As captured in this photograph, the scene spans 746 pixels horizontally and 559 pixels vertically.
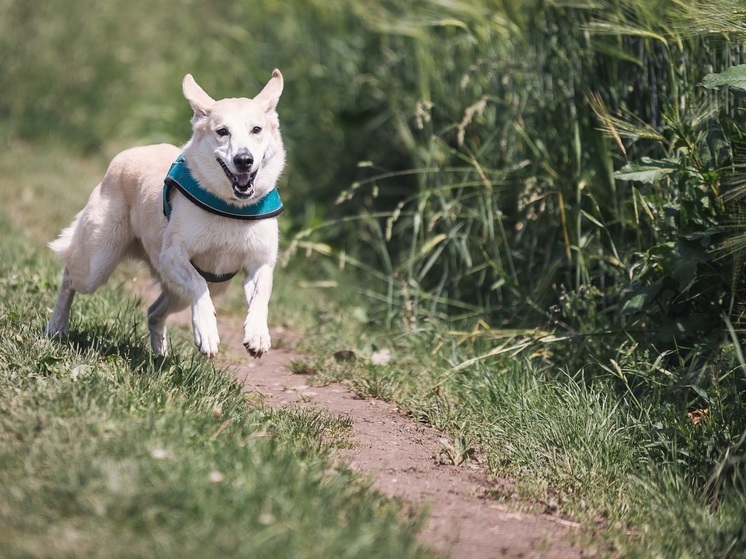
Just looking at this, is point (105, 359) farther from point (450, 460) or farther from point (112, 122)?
point (112, 122)

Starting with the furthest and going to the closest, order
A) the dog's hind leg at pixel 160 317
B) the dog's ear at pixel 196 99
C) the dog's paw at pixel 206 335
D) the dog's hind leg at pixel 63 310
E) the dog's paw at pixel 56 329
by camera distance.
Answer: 1. the dog's hind leg at pixel 160 317
2. the dog's hind leg at pixel 63 310
3. the dog's paw at pixel 56 329
4. the dog's ear at pixel 196 99
5. the dog's paw at pixel 206 335

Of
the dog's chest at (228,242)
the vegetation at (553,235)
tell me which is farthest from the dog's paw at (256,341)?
the vegetation at (553,235)

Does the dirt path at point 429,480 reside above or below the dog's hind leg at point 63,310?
below

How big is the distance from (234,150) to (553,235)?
242cm

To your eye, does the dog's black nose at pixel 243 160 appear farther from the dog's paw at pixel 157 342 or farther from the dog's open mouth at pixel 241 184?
→ the dog's paw at pixel 157 342

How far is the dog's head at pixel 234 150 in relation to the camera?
4.20m

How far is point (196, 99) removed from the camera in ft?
15.0

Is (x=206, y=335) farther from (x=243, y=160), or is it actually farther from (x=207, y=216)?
(x=243, y=160)

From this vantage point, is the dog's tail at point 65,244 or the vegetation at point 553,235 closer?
the vegetation at point 553,235

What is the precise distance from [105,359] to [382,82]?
411cm

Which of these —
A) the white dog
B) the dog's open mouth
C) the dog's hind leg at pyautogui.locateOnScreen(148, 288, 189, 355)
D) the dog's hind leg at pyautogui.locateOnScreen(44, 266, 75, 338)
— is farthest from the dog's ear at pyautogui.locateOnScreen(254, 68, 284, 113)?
the dog's hind leg at pyautogui.locateOnScreen(44, 266, 75, 338)

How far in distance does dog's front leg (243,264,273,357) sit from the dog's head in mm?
353

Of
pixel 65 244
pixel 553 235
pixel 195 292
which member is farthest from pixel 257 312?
pixel 553 235

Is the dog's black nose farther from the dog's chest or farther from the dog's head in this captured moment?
the dog's chest
